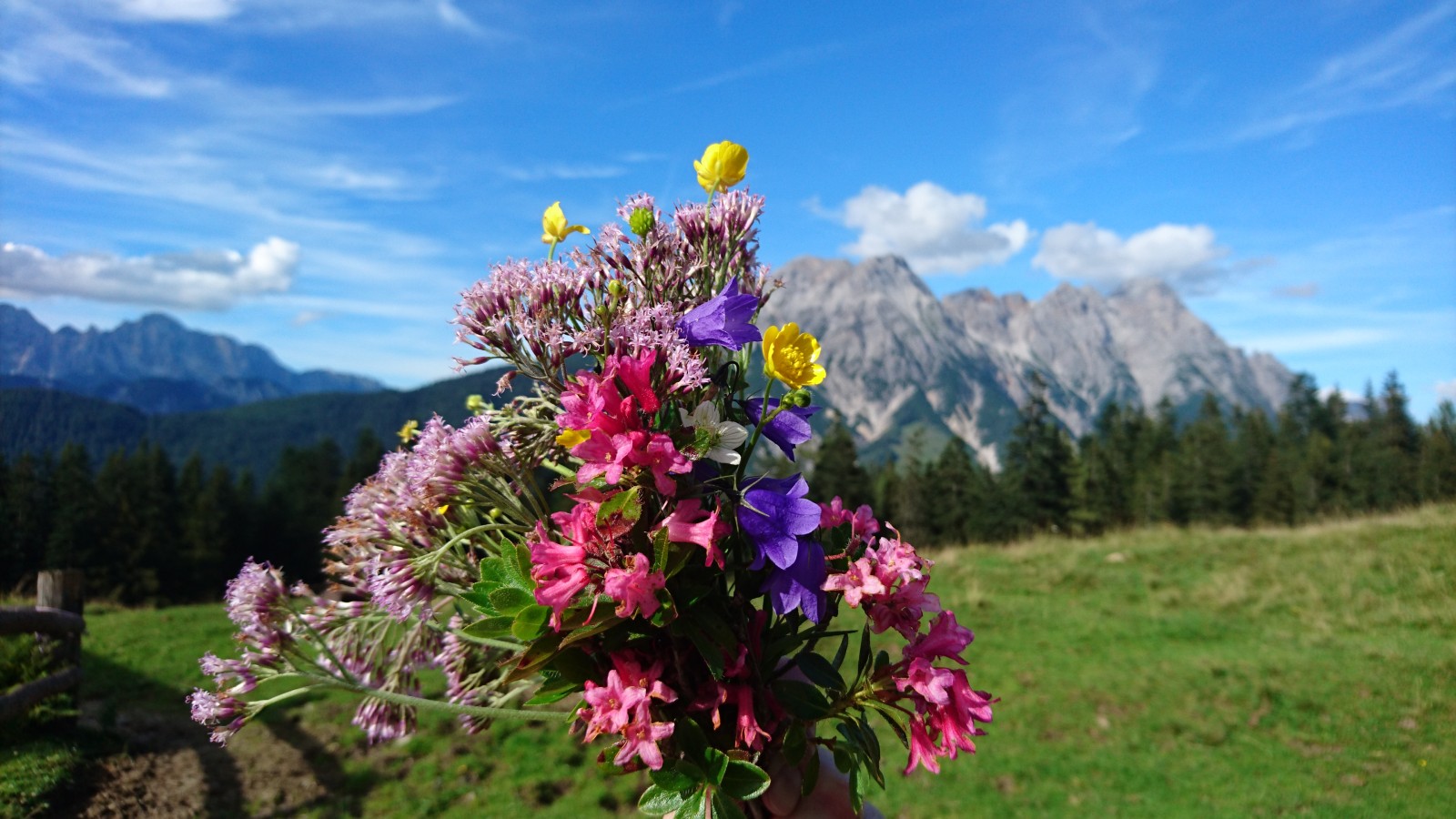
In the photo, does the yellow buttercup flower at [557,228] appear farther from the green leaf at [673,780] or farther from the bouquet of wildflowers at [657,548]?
the green leaf at [673,780]

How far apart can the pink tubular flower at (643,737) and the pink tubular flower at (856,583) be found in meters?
0.37

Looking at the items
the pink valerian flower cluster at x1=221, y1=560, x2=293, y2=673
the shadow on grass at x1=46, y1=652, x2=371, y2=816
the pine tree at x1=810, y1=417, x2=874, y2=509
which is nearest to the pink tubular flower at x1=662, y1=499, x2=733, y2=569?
the pink valerian flower cluster at x1=221, y1=560, x2=293, y2=673

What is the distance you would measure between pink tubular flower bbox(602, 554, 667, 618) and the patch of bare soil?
21.2 ft

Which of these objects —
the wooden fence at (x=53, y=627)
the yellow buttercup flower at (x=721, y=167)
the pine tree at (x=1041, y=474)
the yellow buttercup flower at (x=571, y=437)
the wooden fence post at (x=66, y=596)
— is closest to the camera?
the yellow buttercup flower at (x=571, y=437)

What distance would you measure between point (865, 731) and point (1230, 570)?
14989 millimetres

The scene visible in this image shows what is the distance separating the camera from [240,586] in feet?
5.40

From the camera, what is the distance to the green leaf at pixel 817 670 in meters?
1.42

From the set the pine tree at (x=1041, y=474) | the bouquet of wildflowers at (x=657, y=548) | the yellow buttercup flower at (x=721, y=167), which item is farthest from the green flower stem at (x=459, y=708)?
the pine tree at (x=1041, y=474)

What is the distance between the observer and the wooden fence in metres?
5.87

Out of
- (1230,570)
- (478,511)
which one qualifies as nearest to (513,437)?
(478,511)

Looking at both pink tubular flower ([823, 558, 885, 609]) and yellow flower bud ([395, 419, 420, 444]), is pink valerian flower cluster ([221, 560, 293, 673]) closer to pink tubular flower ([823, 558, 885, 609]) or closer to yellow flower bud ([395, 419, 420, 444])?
yellow flower bud ([395, 419, 420, 444])

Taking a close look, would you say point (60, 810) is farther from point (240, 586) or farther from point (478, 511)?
point (478, 511)

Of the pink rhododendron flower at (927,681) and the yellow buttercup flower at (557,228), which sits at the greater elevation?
the yellow buttercup flower at (557,228)

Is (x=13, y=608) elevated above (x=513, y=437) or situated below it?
below
